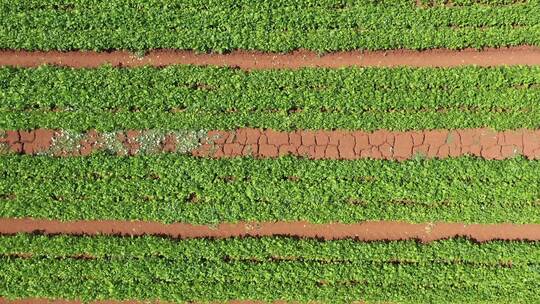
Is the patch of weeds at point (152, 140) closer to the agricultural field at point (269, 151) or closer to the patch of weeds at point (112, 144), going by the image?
the agricultural field at point (269, 151)

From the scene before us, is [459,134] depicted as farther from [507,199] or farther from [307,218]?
[307,218]

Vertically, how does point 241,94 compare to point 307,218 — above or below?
above

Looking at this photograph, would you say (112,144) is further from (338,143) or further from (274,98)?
(338,143)

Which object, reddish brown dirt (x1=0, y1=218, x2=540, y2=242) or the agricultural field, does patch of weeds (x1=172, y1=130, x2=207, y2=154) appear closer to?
the agricultural field

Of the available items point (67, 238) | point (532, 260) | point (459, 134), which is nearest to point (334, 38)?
point (459, 134)


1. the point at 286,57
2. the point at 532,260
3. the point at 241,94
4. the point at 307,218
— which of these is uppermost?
the point at 286,57

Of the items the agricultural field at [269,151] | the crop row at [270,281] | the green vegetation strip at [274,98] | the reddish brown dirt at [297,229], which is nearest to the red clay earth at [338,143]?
the agricultural field at [269,151]
